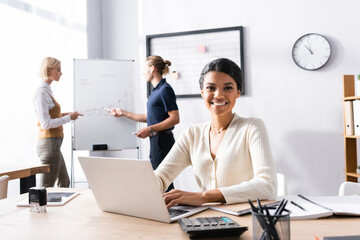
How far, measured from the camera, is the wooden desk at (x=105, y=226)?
0.92 meters

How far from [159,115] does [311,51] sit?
5.24 feet

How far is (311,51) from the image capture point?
11.3 ft

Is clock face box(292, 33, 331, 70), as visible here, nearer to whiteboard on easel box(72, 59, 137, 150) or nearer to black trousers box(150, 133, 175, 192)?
black trousers box(150, 133, 175, 192)

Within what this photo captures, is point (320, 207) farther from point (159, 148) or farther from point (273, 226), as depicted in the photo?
point (159, 148)

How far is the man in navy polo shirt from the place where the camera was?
2.97 metres

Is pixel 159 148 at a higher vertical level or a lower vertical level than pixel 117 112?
lower

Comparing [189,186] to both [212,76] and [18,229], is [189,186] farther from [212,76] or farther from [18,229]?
[18,229]

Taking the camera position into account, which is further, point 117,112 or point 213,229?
point 117,112

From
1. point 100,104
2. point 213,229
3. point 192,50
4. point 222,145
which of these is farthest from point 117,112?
point 213,229

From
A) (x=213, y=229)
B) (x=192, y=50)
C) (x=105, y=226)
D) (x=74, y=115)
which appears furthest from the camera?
→ (x=192, y=50)

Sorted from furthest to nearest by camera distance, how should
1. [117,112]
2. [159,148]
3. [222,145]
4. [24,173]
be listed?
1. [117,112]
2. [159,148]
3. [24,173]
4. [222,145]

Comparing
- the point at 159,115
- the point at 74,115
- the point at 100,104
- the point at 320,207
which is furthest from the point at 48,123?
the point at 320,207

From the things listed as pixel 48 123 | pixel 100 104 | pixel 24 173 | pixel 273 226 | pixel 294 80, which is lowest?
pixel 24 173

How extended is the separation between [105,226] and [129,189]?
12 centimetres
